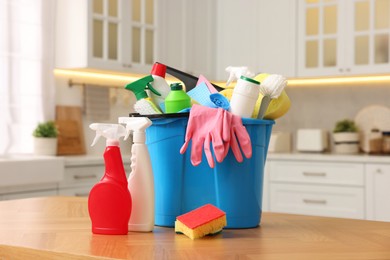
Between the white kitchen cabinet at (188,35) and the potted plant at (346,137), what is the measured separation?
111 cm

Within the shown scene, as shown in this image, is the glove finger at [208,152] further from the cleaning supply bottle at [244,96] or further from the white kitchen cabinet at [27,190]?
the white kitchen cabinet at [27,190]

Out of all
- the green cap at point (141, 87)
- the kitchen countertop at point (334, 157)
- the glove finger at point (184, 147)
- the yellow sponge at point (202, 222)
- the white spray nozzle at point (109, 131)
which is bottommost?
the kitchen countertop at point (334, 157)

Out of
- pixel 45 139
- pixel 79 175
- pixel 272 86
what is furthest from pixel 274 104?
pixel 45 139

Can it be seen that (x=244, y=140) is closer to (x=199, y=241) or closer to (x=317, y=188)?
(x=199, y=241)

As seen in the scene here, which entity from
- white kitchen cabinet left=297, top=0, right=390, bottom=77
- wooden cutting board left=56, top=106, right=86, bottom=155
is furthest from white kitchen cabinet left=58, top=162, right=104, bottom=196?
white kitchen cabinet left=297, top=0, right=390, bottom=77

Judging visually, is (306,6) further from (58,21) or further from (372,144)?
(58,21)

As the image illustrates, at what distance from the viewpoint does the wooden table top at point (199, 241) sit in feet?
3.72

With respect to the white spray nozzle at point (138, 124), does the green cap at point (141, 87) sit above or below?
above

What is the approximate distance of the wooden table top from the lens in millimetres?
1134

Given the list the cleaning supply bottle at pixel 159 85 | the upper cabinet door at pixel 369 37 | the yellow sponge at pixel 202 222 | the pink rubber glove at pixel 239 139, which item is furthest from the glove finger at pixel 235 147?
the upper cabinet door at pixel 369 37

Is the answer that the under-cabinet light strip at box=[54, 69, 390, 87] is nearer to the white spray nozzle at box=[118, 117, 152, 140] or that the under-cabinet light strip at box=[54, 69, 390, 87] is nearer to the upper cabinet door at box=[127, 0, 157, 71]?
the upper cabinet door at box=[127, 0, 157, 71]

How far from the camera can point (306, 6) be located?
4676 millimetres

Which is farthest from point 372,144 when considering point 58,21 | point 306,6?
point 58,21

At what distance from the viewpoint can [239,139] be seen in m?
1.41
